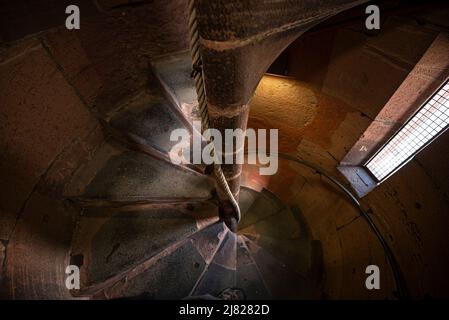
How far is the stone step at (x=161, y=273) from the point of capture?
7.95 feet

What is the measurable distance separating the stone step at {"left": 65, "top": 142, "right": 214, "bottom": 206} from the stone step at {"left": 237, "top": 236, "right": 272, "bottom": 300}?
205 centimetres

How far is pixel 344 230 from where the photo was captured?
171 inches

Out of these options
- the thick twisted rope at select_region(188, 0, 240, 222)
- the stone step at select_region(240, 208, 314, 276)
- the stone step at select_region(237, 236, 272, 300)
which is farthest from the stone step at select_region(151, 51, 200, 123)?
the stone step at select_region(240, 208, 314, 276)

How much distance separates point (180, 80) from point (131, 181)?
1.48m

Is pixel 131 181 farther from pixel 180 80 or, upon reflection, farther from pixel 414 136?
pixel 414 136

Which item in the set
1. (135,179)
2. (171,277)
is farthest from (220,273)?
(135,179)

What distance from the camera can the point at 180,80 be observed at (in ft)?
10.7

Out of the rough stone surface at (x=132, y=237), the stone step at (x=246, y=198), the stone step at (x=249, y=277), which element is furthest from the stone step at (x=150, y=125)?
the stone step at (x=246, y=198)

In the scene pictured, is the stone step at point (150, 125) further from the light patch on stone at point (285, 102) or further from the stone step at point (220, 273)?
the light patch on stone at point (285, 102)
